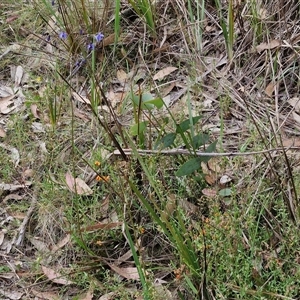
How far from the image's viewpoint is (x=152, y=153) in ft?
6.66

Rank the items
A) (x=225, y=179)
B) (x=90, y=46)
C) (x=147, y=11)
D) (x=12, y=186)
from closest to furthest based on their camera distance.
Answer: (x=225, y=179)
(x=12, y=186)
(x=90, y=46)
(x=147, y=11)

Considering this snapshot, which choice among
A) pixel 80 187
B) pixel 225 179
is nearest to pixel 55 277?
pixel 80 187

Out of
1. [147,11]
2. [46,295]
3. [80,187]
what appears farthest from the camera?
[147,11]

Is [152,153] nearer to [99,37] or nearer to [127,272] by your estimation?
[127,272]

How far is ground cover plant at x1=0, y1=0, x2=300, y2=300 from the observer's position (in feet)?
5.94

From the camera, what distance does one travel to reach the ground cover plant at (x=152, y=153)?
1811 millimetres

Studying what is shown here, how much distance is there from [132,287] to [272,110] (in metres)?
0.93

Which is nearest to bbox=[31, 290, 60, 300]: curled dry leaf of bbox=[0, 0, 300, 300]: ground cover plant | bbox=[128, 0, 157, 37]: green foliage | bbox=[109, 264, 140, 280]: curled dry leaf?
bbox=[0, 0, 300, 300]: ground cover plant

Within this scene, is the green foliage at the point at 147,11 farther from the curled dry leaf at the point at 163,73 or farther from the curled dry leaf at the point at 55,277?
the curled dry leaf at the point at 55,277

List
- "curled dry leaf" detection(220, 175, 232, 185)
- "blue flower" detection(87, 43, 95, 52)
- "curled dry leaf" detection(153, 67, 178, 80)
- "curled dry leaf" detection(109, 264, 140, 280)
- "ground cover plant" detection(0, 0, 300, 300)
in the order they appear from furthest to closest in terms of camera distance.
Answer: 1. "curled dry leaf" detection(153, 67, 178, 80)
2. "blue flower" detection(87, 43, 95, 52)
3. "curled dry leaf" detection(220, 175, 232, 185)
4. "curled dry leaf" detection(109, 264, 140, 280)
5. "ground cover plant" detection(0, 0, 300, 300)

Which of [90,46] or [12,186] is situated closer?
[12,186]

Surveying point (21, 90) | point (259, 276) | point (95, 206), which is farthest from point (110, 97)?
point (259, 276)

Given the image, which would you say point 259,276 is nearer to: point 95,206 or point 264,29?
point 95,206

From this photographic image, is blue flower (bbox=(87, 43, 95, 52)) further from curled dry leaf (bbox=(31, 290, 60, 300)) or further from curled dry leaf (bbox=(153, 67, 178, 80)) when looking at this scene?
curled dry leaf (bbox=(31, 290, 60, 300))
